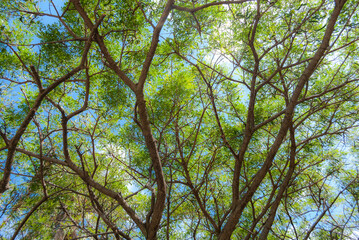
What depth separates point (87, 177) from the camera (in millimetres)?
3021

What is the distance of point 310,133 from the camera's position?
4.35 metres

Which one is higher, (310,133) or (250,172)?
(310,133)

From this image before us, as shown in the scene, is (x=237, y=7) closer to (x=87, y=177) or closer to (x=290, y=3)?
(x=290, y=3)

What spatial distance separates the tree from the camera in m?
2.90

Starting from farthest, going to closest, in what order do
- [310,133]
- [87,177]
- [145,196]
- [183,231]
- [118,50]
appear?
[145,196] → [183,231] → [310,133] → [118,50] → [87,177]

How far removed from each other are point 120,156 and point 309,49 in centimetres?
365

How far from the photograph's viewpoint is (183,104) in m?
4.04

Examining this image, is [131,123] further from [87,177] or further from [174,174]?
[87,177]

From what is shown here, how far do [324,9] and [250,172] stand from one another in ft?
9.27

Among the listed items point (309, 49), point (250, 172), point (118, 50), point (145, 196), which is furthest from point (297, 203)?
point (118, 50)

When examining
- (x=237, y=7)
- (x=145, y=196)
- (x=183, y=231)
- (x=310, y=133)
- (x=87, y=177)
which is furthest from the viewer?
(x=145, y=196)

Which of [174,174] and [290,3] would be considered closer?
[290,3]

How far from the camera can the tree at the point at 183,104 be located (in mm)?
2896

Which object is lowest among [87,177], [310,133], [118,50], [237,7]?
[87,177]
